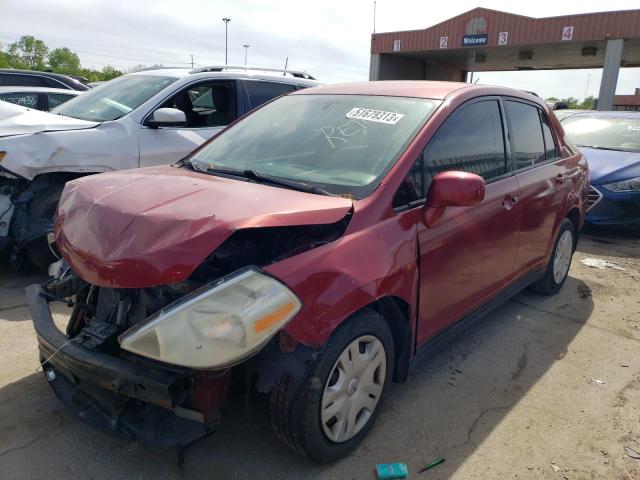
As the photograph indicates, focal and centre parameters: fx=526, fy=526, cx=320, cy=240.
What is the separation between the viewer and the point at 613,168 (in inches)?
275

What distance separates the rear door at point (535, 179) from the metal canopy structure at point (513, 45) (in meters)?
19.0

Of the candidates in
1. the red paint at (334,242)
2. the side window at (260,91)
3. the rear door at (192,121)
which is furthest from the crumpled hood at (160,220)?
the side window at (260,91)

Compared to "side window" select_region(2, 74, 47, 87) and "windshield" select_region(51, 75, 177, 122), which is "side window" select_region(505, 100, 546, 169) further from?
"side window" select_region(2, 74, 47, 87)

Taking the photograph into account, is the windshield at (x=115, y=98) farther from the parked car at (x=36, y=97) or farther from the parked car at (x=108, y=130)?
the parked car at (x=36, y=97)

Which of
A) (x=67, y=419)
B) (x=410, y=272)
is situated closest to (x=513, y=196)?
(x=410, y=272)

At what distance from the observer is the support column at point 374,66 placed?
27.1m

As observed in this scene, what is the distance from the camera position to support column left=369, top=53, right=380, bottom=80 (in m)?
27.1

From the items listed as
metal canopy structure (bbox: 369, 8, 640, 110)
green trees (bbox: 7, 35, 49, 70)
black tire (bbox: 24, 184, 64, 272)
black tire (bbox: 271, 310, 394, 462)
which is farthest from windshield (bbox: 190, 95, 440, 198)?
green trees (bbox: 7, 35, 49, 70)

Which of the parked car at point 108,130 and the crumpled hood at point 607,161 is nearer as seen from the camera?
the parked car at point 108,130

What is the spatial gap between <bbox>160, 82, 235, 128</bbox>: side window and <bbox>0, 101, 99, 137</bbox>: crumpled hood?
1.08 m

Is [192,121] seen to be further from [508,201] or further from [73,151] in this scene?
[508,201]

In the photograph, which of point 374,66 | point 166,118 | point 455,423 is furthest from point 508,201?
point 374,66

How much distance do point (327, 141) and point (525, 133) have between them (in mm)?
1749

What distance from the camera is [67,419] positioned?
2719mm
